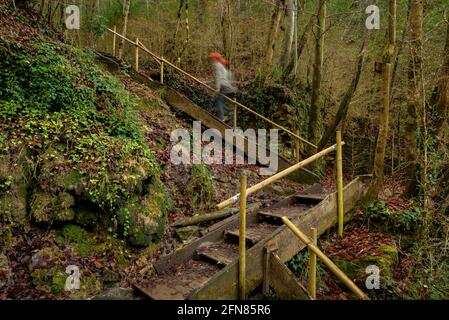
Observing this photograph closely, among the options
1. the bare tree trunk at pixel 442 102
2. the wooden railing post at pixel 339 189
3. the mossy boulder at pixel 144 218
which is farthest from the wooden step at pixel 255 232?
the bare tree trunk at pixel 442 102

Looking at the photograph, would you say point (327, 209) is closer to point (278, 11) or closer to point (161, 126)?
point (161, 126)

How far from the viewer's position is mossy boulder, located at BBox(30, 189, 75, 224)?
16.7 feet

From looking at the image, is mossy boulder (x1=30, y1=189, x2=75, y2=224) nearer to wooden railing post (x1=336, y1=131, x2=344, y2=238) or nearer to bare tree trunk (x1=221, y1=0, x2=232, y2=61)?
wooden railing post (x1=336, y1=131, x2=344, y2=238)

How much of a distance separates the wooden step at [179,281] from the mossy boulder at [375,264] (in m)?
2.32

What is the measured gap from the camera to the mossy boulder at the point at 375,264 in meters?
5.55

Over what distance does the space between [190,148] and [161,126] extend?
939 mm

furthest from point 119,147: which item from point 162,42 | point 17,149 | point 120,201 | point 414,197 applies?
point 162,42

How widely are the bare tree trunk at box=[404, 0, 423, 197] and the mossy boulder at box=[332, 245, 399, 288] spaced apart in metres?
1.63

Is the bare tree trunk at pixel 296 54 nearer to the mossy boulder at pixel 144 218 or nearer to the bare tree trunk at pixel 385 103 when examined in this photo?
the bare tree trunk at pixel 385 103

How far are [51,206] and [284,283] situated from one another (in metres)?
3.70

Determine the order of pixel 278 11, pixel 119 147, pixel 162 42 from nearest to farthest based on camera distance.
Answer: pixel 119 147, pixel 278 11, pixel 162 42

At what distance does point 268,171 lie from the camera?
912 cm

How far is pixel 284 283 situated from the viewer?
4941 mm

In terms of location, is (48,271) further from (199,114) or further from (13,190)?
(199,114)
